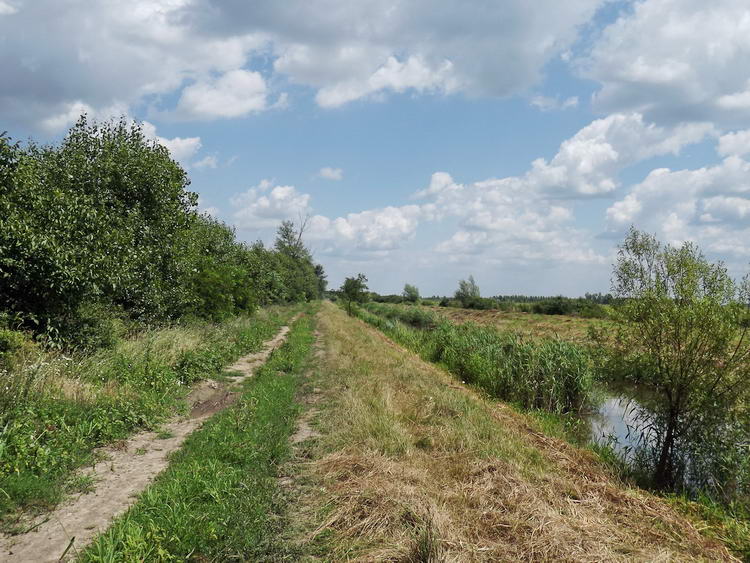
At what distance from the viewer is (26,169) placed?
9.75m

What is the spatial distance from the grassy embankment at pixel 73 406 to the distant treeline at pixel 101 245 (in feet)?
3.86

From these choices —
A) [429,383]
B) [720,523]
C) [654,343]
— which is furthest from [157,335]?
[720,523]

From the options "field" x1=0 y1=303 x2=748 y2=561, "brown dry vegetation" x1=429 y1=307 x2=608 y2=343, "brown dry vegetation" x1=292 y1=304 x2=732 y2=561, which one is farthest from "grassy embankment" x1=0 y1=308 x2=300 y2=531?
"brown dry vegetation" x1=429 y1=307 x2=608 y2=343

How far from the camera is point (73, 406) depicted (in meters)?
7.78

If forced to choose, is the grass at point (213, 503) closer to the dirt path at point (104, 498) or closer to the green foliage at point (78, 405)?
the dirt path at point (104, 498)

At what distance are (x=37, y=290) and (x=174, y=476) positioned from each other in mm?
6043

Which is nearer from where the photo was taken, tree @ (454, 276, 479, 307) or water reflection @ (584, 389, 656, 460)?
water reflection @ (584, 389, 656, 460)

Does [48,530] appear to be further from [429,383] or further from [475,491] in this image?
[429,383]

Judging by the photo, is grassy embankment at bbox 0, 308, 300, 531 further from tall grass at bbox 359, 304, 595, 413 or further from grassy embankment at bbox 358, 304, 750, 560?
tall grass at bbox 359, 304, 595, 413

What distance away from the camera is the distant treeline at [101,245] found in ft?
30.8

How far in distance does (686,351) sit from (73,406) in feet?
33.4

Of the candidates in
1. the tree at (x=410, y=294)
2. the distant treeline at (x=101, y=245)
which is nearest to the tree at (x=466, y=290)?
the tree at (x=410, y=294)

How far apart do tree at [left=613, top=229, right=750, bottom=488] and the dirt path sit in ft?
26.8

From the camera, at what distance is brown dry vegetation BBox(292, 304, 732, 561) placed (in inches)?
178
